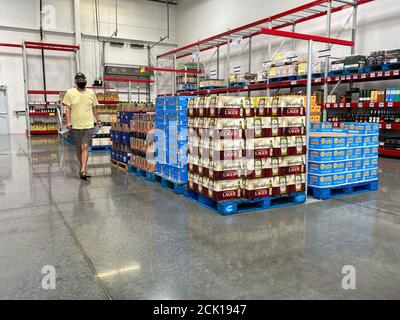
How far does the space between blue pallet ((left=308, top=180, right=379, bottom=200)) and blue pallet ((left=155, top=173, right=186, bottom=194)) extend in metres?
1.85

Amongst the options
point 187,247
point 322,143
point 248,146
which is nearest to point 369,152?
point 322,143

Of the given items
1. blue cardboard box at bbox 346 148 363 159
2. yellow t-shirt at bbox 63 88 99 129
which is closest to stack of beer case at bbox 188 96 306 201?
blue cardboard box at bbox 346 148 363 159

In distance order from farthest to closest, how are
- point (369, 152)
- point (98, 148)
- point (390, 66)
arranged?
point (98, 148), point (390, 66), point (369, 152)

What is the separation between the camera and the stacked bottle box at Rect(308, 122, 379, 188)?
183 inches

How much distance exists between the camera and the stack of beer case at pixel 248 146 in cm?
393

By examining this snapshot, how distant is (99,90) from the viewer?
17.9m

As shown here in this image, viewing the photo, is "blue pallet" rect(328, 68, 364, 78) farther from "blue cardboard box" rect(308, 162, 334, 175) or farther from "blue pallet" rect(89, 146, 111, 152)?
"blue pallet" rect(89, 146, 111, 152)

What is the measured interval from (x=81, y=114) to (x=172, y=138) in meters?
2.10

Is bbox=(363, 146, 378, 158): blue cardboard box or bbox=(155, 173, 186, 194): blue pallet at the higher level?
bbox=(363, 146, 378, 158): blue cardboard box

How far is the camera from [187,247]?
3057 millimetres

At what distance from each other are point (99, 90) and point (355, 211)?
1614 centimetres

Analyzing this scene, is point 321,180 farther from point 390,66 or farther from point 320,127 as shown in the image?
point 390,66
